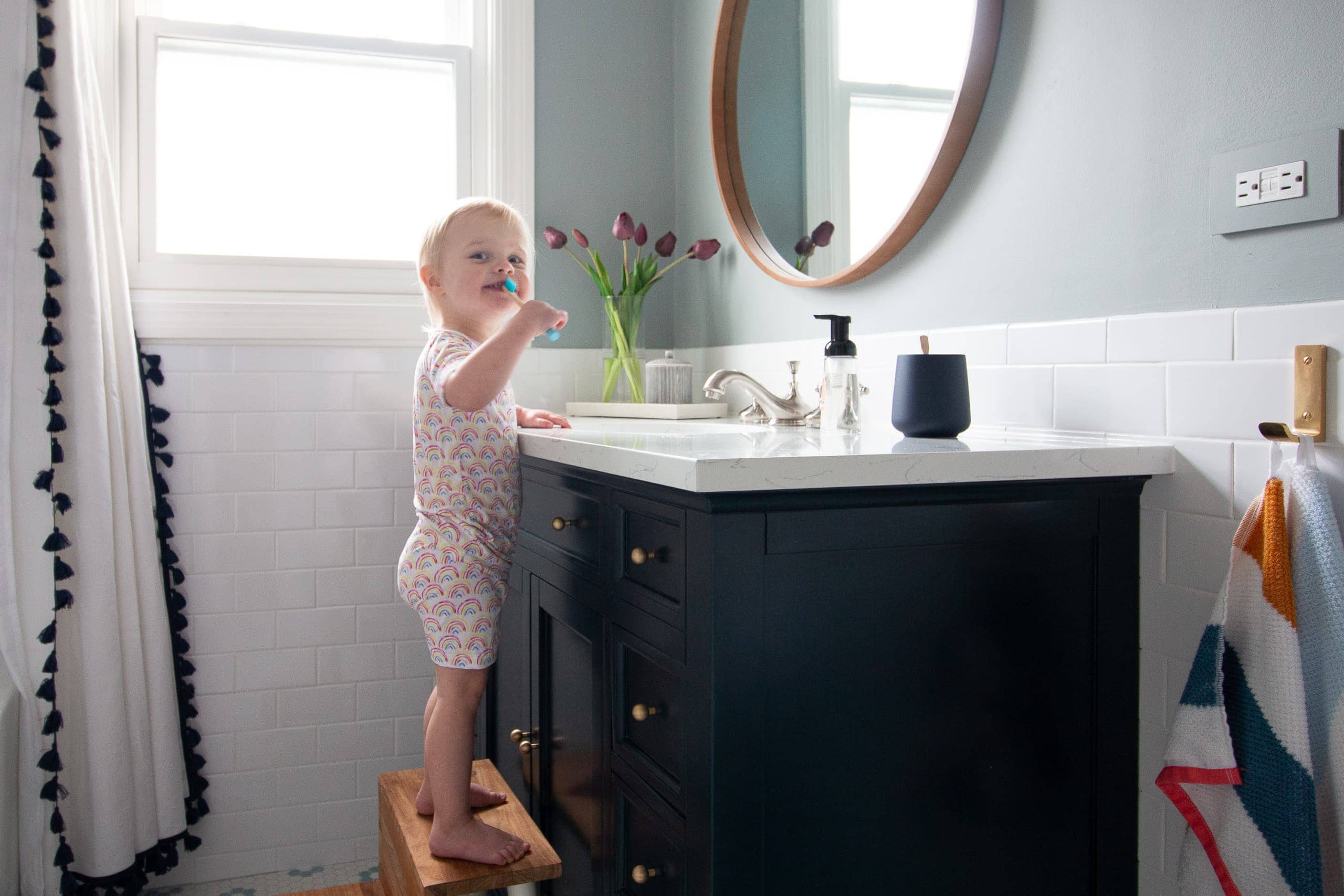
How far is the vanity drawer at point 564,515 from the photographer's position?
4.92 feet

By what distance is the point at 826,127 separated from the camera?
196 cm

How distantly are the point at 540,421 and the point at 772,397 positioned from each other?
0.44m

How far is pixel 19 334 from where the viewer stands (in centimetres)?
207

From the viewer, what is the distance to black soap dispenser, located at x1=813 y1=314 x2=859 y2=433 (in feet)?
5.70

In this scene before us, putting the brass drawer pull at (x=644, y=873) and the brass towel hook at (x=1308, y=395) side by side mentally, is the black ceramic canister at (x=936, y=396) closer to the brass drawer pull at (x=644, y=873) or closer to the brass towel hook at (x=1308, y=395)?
the brass towel hook at (x=1308, y=395)

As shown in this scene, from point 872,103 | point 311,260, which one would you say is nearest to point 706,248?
point 872,103

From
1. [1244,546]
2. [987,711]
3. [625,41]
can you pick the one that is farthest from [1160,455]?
[625,41]

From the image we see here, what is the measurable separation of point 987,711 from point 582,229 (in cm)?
180

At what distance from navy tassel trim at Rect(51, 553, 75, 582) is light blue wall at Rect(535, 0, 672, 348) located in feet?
3.75

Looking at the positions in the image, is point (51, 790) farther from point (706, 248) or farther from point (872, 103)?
point (872, 103)

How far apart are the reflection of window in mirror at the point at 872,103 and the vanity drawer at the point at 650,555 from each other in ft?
2.39

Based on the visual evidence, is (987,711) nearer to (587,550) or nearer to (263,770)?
(587,550)

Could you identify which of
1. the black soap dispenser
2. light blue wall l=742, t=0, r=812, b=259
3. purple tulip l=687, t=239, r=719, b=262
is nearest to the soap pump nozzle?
the black soap dispenser

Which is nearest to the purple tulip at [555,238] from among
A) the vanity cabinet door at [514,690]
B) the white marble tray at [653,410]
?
the white marble tray at [653,410]
